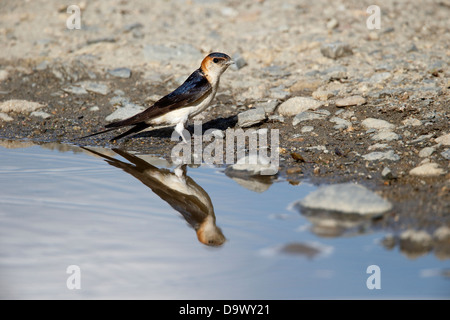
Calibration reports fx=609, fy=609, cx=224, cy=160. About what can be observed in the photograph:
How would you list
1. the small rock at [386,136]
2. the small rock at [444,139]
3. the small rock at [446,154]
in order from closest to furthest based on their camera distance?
the small rock at [446,154] < the small rock at [444,139] < the small rock at [386,136]

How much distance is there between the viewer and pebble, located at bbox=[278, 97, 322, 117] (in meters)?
6.74

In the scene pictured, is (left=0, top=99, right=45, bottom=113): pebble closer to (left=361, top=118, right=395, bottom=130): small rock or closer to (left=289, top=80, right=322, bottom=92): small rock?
(left=289, top=80, right=322, bottom=92): small rock

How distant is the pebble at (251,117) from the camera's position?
258 inches

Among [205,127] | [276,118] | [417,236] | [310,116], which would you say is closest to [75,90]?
[205,127]

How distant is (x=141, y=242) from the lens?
387 centimetres

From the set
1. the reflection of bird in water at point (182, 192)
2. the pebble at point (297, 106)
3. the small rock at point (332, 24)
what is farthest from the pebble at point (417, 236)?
the small rock at point (332, 24)

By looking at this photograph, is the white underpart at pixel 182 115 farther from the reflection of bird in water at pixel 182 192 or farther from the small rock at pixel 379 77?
the small rock at pixel 379 77

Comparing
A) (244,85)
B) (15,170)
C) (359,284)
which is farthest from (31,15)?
(359,284)

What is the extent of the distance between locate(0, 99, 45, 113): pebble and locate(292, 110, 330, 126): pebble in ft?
10.7

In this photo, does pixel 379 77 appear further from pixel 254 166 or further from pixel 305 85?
pixel 254 166

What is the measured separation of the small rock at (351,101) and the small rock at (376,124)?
1.40 ft

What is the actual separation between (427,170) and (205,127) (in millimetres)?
2787

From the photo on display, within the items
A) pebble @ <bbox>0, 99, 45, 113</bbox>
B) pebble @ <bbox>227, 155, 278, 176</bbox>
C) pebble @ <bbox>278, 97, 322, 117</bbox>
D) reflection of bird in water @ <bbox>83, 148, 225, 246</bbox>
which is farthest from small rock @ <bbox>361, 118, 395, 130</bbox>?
pebble @ <bbox>0, 99, 45, 113</bbox>

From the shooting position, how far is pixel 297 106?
6.77 metres
